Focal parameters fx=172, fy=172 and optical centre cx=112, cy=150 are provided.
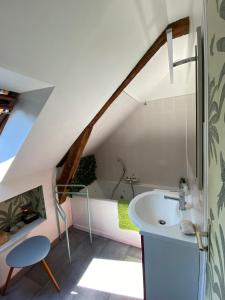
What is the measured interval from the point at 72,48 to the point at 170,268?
5.19ft

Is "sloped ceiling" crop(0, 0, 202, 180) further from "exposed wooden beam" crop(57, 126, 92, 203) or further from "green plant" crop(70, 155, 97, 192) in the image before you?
"green plant" crop(70, 155, 97, 192)

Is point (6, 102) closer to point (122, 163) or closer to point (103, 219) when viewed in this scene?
point (103, 219)

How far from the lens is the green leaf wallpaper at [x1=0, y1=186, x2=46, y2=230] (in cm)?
220

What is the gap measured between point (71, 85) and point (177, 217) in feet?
4.58

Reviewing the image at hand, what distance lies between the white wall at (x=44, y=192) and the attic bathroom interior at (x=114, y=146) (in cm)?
1

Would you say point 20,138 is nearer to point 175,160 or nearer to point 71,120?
point 71,120

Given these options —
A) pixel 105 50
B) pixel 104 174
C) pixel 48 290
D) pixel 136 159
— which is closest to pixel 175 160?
pixel 136 159

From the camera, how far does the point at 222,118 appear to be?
19.5 inches

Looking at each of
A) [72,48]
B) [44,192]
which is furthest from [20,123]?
[44,192]

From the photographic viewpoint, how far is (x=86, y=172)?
325 cm

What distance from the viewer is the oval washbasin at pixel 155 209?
1.54 meters

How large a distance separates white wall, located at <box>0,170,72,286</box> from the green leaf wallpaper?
0.09 meters

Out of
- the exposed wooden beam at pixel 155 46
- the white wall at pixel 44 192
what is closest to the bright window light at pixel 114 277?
the white wall at pixel 44 192

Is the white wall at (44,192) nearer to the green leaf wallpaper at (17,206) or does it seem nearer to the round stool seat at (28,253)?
the green leaf wallpaper at (17,206)
